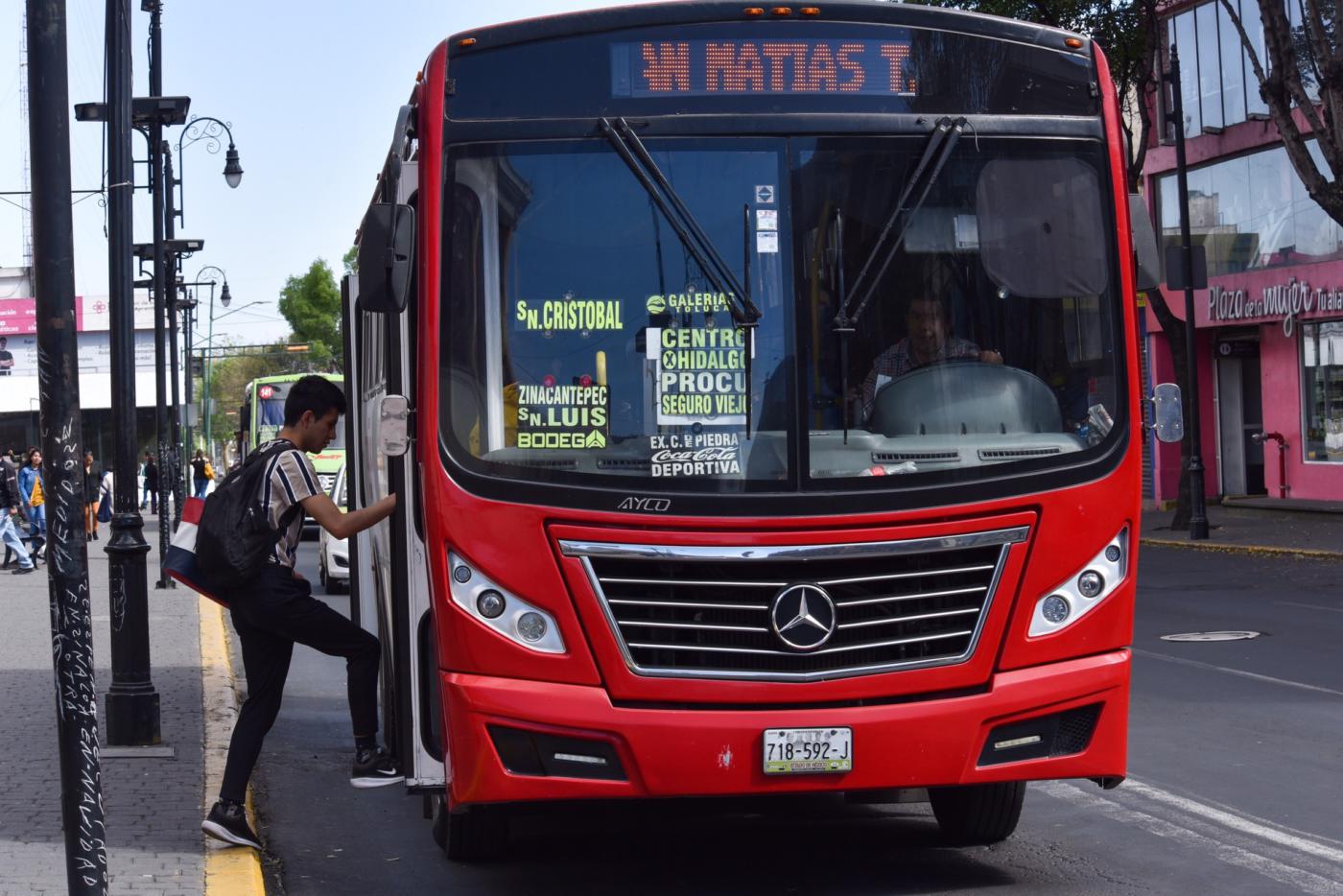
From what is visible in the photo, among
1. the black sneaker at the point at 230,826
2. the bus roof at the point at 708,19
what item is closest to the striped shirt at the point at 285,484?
the black sneaker at the point at 230,826

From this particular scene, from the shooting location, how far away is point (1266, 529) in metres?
26.9

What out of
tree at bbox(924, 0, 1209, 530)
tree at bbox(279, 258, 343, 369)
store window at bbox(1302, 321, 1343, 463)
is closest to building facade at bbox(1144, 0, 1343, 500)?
store window at bbox(1302, 321, 1343, 463)

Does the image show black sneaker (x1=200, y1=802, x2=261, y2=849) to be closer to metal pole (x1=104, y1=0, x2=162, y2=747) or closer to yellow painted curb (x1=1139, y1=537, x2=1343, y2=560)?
metal pole (x1=104, y1=0, x2=162, y2=747)

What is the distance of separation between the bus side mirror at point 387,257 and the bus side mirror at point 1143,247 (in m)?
2.57

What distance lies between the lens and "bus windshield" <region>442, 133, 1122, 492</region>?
5.88 metres

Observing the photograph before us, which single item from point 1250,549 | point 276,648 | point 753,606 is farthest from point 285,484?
point 1250,549

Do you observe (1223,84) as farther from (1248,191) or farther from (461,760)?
(461,760)

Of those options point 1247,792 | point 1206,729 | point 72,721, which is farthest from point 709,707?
point 1206,729

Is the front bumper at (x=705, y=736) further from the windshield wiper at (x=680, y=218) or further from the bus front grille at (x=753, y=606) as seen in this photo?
the windshield wiper at (x=680, y=218)

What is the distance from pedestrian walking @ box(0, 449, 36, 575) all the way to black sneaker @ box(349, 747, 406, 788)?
796 inches

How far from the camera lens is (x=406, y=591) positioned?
22.1 ft

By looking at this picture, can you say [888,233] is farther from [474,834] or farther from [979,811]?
[474,834]

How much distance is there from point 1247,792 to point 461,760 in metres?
3.83

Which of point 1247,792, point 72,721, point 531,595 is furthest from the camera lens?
point 1247,792
